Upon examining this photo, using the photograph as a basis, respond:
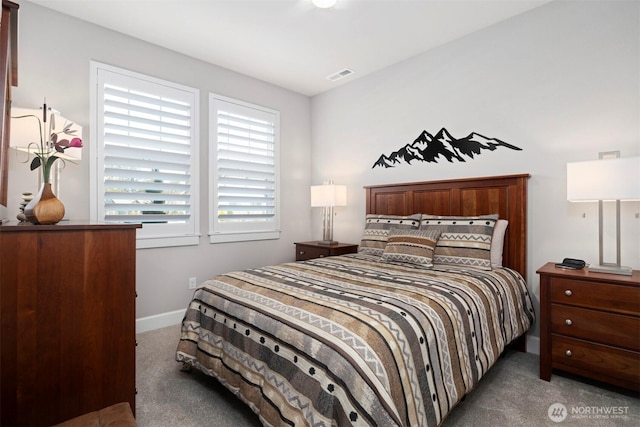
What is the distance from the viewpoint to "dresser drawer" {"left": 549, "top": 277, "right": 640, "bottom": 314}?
1.80 metres

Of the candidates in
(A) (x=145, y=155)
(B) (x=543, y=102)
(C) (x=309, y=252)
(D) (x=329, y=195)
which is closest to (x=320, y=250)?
(C) (x=309, y=252)

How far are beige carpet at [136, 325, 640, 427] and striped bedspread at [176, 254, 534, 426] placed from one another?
200 mm

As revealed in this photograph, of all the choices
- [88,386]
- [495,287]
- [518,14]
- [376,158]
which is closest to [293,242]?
[376,158]

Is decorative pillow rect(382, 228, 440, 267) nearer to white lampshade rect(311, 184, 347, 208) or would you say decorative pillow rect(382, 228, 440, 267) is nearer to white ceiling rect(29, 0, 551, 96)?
white lampshade rect(311, 184, 347, 208)

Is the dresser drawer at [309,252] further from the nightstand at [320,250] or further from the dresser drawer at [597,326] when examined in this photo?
the dresser drawer at [597,326]

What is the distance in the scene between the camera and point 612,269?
199 centimetres

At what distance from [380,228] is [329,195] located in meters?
0.88

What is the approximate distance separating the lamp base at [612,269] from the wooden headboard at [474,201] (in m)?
0.53

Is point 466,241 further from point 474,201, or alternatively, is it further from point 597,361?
point 597,361

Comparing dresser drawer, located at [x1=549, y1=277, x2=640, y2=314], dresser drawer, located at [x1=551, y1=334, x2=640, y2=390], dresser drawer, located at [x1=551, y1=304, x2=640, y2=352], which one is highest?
dresser drawer, located at [x1=549, y1=277, x2=640, y2=314]

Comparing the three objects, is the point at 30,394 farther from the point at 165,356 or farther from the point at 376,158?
the point at 376,158

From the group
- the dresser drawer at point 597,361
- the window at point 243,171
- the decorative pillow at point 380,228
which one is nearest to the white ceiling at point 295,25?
the window at point 243,171

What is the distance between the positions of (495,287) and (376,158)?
2067 mm

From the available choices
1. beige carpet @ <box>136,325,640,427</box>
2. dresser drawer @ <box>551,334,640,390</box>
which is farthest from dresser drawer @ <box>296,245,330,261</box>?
dresser drawer @ <box>551,334,640,390</box>
